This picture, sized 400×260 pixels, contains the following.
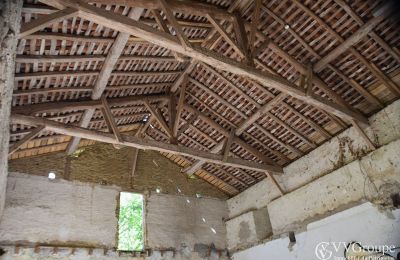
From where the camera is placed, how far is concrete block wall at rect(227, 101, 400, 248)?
6.86 m

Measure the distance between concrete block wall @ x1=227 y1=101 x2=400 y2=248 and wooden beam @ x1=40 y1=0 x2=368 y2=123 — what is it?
1.00 metres

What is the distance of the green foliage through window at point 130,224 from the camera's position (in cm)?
862

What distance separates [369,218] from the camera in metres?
6.84

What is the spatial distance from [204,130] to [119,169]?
2694 millimetres

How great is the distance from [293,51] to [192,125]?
3486 millimetres

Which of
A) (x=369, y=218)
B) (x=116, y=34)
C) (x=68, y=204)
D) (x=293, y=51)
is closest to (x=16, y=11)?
(x=116, y=34)

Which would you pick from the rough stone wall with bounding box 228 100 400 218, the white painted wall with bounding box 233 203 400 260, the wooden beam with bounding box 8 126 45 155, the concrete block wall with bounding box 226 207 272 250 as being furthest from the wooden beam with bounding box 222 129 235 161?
the wooden beam with bounding box 8 126 45 155

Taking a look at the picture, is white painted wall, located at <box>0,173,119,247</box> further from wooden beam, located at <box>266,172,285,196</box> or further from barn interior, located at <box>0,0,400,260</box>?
wooden beam, located at <box>266,172,285,196</box>

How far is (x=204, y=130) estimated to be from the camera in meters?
9.26

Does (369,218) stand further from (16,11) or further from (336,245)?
(16,11)

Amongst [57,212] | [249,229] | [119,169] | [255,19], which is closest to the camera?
[255,19]

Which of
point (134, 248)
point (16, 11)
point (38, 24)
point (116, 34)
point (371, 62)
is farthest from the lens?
point (134, 248)

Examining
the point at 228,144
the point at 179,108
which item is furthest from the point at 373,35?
the point at 179,108

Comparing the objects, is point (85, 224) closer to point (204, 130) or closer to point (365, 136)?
point (204, 130)
